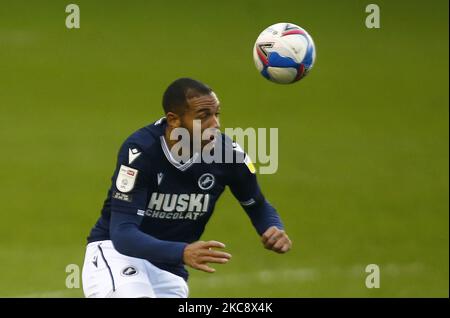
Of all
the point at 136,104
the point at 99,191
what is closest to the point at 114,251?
the point at 99,191

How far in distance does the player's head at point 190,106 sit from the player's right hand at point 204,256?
1.16 m

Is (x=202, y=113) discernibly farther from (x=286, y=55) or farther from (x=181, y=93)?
(x=286, y=55)

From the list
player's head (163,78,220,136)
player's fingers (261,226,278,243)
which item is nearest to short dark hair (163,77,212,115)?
player's head (163,78,220,136)

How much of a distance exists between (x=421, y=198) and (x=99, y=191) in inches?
178

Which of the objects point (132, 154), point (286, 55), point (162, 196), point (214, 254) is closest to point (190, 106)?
point (132, 154)

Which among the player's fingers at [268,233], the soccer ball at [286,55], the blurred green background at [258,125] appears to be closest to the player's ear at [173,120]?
the player's fingers at [268,233]

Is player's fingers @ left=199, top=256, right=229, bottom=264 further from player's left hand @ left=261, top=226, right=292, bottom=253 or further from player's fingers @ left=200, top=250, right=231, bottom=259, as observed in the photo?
player's left hand @ left=261, top=226, right=292, bottom=253

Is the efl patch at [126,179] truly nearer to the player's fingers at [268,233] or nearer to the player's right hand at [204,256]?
the player's right hand at [204,256]

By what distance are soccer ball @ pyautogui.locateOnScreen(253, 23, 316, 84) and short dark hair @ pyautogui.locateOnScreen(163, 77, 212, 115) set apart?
186cm

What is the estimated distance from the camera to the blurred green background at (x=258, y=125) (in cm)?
1377

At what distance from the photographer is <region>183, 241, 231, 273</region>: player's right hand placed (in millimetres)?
7621

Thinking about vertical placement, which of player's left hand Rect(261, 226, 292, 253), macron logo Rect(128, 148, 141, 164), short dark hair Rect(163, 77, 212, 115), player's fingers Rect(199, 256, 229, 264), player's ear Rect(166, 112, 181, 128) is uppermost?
short dark hair Rect(163, 77, 212, 115)

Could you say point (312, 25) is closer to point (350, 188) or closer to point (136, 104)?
point (136, 104)

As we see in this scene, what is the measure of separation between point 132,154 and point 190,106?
1.88 ft
